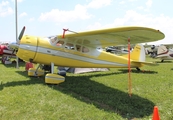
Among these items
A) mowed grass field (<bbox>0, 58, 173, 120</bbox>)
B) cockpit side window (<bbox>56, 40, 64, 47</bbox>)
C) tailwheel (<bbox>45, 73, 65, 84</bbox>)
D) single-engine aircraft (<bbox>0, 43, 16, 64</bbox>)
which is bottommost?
mowed grass field (<bbox>0, 58, 173, 120</bbox>)

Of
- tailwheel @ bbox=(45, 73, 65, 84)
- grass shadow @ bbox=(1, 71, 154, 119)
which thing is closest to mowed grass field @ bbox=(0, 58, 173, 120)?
grass shadow @ bbox=(1, 71, 154, 119)

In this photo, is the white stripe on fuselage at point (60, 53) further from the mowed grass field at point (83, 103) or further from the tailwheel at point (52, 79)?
the mowed grass field at point (83, 103)

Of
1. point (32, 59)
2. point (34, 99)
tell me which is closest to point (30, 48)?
point (32, 59)

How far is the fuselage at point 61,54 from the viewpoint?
730cm

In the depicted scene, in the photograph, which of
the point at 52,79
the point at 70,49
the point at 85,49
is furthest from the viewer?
the point at 85,49

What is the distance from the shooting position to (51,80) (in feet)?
23.0

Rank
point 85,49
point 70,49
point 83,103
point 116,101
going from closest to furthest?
point 83,103 < point 116,101 < point 70,49 < point 85,49

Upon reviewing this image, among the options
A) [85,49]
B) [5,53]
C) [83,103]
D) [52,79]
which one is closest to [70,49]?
[85,49]

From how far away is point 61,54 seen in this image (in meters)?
7.95

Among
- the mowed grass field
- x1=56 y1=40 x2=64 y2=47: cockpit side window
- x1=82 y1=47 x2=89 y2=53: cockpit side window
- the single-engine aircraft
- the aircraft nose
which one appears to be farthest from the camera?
the single-engine aircraft

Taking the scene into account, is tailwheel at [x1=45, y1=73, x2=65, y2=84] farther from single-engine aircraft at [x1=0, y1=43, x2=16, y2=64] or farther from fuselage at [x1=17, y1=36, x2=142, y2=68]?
single-engine aircraft at [x1=0, y1=43, x2=16, y2=64]

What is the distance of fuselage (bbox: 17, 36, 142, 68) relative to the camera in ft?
24.0

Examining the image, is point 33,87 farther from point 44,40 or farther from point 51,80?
point 44,40

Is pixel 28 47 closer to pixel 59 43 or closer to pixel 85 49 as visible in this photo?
pixel 59 43
